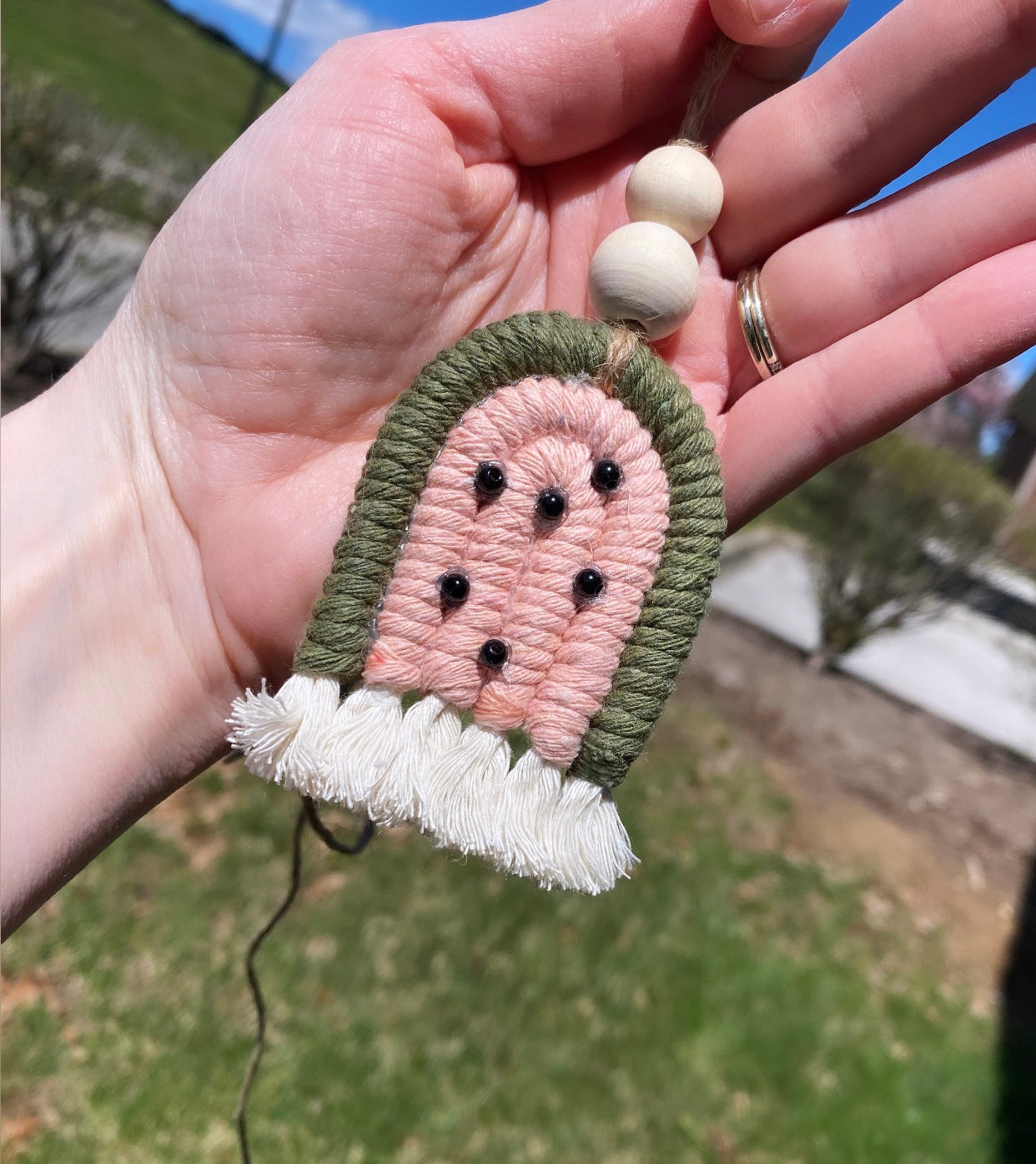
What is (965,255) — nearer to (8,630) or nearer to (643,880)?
(8,630)

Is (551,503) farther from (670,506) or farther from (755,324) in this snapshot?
Result: (755,324)

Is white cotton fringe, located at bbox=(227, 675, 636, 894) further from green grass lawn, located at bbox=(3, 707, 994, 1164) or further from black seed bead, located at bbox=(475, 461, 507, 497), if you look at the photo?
green grass lawn, located at bbox=(3, 707, 994, 1164)

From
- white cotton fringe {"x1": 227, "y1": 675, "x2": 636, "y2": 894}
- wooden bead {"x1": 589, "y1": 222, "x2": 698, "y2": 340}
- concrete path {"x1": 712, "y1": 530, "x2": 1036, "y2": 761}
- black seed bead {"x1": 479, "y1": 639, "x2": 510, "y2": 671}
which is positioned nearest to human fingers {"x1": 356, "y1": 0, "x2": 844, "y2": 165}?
wooden bead {"x1": 589, "y1": 222, "x2": 698, "y2": 340}

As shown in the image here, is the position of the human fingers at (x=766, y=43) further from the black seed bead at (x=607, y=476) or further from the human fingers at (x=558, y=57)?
the black seed bead at (x=607, y=476)

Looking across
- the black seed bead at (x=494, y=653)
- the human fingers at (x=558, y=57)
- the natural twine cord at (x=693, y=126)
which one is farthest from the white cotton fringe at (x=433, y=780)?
the human fingers at (x=558, y=57)

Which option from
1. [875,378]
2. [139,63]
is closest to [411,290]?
[875,378]
